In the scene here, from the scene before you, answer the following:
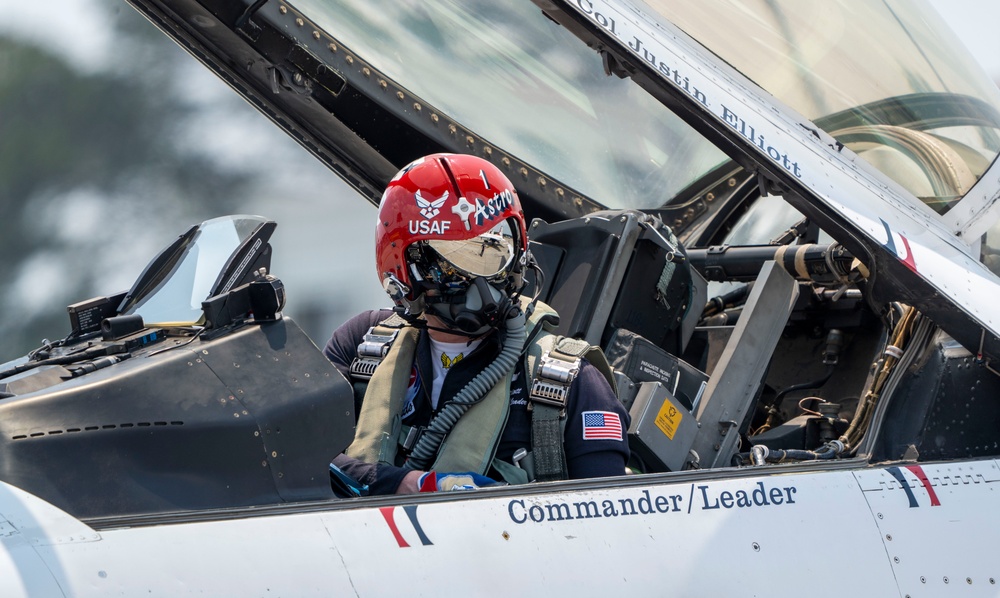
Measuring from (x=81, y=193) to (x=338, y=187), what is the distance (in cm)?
277

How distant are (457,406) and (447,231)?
1.14 feet

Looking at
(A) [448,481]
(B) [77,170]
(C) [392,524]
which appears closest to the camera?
(C) [392,524]

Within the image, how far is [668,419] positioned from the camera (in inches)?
94.7

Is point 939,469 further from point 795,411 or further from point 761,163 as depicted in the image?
point 795,411

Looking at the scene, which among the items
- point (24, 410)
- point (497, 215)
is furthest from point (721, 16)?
point (24, 410)

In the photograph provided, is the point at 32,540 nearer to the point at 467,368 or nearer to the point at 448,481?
the point at 448,481

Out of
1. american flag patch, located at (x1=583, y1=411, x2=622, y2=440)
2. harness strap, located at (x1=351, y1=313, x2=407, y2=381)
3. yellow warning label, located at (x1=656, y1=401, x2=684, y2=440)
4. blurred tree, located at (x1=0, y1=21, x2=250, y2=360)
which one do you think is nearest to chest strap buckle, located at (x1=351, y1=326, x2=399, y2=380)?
harness strap, located at (x1=351, y1=313, x2=407, y2=381)

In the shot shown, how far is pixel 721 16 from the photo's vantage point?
2.30 meters

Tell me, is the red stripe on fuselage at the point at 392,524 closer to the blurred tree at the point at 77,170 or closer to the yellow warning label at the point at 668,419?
the yellow warning label at the point at 668,419

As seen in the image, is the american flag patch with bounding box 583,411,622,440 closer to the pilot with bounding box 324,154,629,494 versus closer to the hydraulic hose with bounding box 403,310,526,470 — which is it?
the pilot with bounding box 324,154,629,494

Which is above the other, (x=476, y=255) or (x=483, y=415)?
(x=476, y=255)

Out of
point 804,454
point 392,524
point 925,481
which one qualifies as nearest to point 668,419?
point 804,454

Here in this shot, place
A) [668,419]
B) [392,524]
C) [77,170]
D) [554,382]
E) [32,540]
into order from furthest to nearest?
1. [77,170]
2. [668,419]
3. [554,382]
4. [392,524]
5. [32,540]

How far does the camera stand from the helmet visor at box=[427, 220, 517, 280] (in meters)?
2.12
